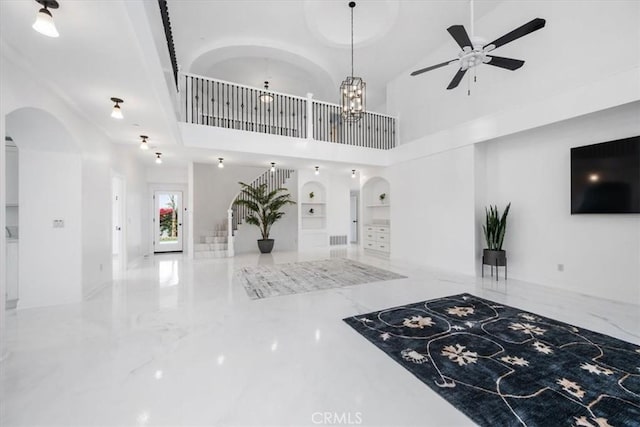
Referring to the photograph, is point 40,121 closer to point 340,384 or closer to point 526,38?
point 340,384

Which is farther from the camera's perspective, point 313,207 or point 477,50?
point 313,207

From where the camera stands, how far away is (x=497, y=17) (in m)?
5.04

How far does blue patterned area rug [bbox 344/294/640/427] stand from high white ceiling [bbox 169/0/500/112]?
17.7ft

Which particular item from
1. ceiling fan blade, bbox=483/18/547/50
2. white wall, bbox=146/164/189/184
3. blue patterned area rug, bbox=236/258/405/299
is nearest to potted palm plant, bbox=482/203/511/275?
blue patterned area rug, bbox=236/258/405/299

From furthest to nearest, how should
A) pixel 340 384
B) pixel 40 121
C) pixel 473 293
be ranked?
pixel 473 293 < pixel 40 121 < pixel 340 384

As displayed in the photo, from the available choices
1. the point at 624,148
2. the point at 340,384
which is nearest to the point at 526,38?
the point at 624,148

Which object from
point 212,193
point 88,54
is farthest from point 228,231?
point 88,54

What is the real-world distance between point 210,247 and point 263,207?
1872mm

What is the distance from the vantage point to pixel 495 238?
4801 millimetres

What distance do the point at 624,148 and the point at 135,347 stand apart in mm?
6129

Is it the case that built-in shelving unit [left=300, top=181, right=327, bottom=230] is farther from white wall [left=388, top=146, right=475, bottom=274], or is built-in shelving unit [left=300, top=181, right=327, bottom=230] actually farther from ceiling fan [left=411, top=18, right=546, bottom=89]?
ceiling fan [left=411, top=18, right=546, bottom=89]

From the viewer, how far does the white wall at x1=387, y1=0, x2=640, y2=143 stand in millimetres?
3449

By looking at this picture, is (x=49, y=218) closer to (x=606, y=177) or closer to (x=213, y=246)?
(x=213, y=246)

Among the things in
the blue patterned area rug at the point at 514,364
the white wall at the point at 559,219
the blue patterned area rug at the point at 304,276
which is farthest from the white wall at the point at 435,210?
the blue patterned area rug at the point at 514,364
